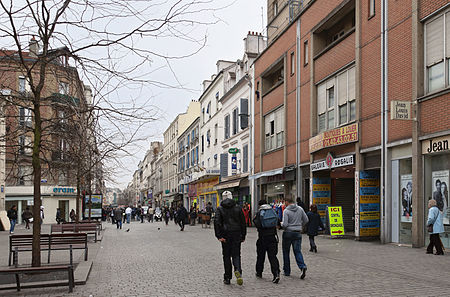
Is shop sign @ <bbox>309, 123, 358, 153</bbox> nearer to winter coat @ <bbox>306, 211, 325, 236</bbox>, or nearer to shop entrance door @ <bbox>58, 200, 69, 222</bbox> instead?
winter coat @ <bbox>306, 211, 325, 236</bbox>

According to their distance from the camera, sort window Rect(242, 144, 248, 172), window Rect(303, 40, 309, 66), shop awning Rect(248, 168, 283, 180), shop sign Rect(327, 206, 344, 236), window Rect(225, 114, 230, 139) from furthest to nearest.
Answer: window Rect(225, 114, 230, 139), window Rect(242, 144, 248, 172), shop awning Rect(248, 168, 283, 180), window Rect(303, 40, 309, 66), shop sign Rect(327, 206, 344, 236)

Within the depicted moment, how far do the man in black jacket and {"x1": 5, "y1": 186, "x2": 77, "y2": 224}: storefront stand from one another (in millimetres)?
41820

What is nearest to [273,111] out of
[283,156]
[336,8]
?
[283,156]

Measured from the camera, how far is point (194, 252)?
46.6ft

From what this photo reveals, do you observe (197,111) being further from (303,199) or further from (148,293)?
(148,293)

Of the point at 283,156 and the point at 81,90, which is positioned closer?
the point at 81,90

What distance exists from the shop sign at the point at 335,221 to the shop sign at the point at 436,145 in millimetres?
4682

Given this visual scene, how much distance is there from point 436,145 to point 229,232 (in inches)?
288

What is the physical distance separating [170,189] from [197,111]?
17.0 m

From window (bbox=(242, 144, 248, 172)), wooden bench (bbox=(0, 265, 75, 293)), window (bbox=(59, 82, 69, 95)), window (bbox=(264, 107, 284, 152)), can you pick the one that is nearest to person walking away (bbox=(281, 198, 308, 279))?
wooden bench (bbox=(0, 265, 75, 293))

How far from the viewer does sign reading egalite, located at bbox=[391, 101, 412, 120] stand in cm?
1337

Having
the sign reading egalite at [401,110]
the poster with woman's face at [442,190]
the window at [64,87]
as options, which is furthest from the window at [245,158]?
the window at [64,87]

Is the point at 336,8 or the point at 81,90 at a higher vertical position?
the point at 336,8

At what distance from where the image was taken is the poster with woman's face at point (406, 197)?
1420 cm
